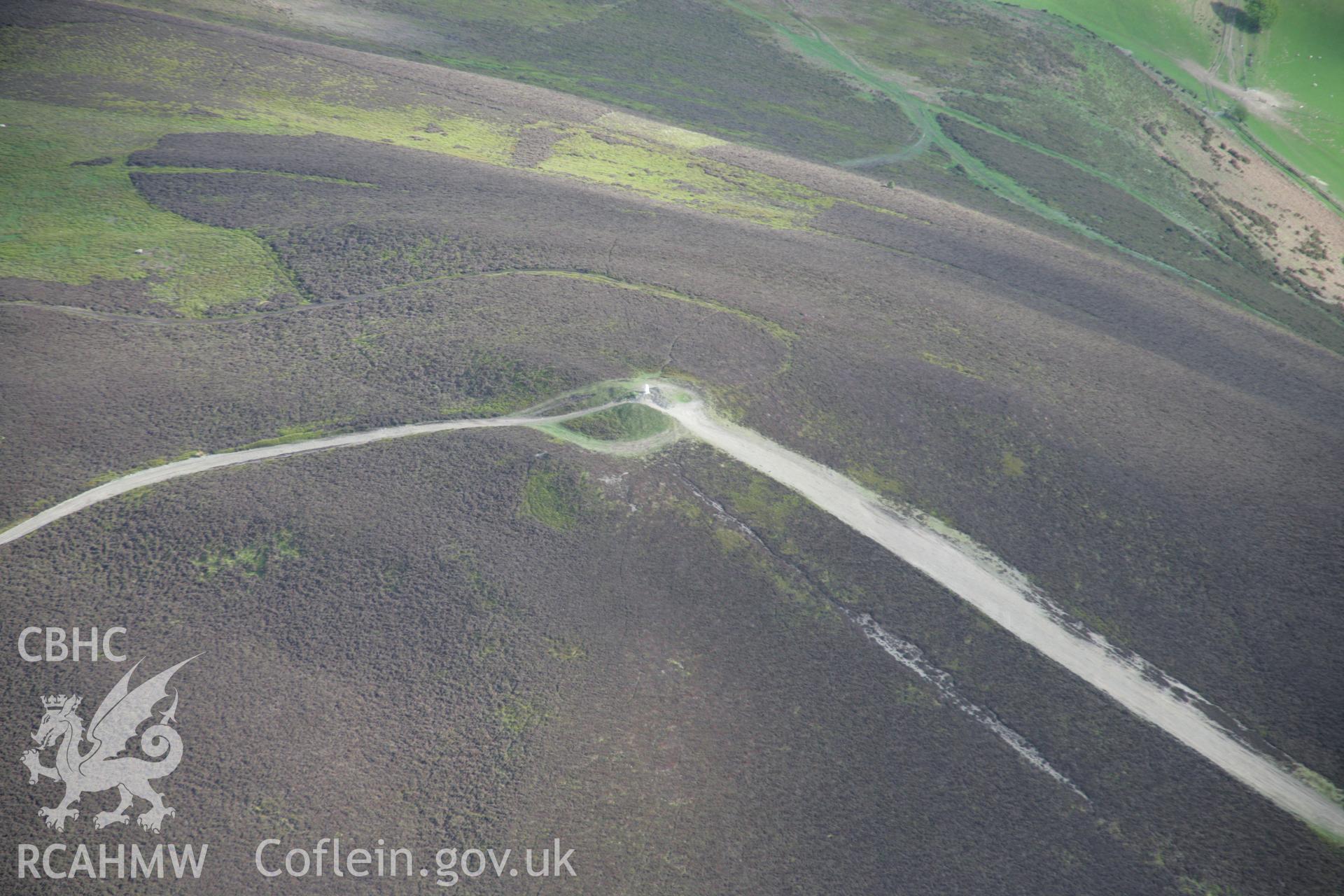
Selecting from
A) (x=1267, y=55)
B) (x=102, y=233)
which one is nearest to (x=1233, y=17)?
(x=1267, y=55)

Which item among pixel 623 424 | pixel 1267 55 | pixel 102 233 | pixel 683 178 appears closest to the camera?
pixel 623 424

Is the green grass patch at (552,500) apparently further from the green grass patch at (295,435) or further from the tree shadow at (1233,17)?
the tree shadow at (1233,17)

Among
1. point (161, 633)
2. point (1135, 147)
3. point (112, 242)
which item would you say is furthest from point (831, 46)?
point (161, 633)

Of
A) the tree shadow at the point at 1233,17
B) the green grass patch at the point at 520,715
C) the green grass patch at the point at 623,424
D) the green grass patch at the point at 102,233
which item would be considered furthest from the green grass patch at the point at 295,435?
the tree shadow at the point at 1233,17

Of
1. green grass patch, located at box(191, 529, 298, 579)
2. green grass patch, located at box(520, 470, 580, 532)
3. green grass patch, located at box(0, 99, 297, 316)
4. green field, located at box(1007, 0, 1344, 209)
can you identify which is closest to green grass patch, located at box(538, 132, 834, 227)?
green grass patch, located at box(0, 99, 297, 316)

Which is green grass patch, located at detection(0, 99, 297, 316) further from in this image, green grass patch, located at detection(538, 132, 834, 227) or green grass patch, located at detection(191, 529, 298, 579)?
green grass patch, located at detection(538, 132, 834, 227)

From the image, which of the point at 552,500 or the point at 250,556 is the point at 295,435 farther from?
the point at 552,500

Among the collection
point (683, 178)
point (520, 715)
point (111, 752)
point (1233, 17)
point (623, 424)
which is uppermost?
point (1233, 17)
